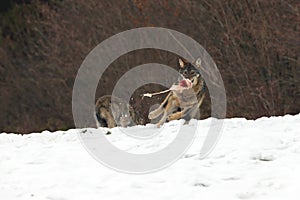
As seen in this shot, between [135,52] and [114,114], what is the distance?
6429mm

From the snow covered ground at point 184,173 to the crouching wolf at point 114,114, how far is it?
243 cm

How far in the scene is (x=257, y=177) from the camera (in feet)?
18.0

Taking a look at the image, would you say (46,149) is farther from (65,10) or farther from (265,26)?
(65,10)

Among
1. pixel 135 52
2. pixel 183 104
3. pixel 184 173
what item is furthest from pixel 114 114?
pixel 135 52

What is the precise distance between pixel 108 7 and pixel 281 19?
609 cm

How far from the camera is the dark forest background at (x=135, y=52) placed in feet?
44.2

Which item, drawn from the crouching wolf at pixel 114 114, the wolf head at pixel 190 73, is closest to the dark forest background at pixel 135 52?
the crouching wolf at pixel 114 114

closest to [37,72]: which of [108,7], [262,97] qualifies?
[108,7]

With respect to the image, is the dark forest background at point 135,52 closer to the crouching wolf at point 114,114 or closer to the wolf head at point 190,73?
the crouching wolf at point 114,114

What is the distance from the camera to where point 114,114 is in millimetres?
10094

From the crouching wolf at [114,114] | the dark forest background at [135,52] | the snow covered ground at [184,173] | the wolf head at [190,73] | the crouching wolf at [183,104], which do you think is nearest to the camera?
the snow covered ground at [184,173]

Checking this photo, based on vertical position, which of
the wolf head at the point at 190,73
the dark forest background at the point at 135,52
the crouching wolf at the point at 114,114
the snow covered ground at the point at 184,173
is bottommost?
the snow covered ground at the point at 184,173

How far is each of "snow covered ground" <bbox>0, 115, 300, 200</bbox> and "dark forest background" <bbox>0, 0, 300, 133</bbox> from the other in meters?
3.68

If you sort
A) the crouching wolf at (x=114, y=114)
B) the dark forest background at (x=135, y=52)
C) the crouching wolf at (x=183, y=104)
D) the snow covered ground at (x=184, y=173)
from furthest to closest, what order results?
the dark forest background at (x=135, y=52) → the crouching wolf at (x=114, y=114) → the crouching wolf at (x=183, y=104) → the snow covered ground at (x=184, y=173)
